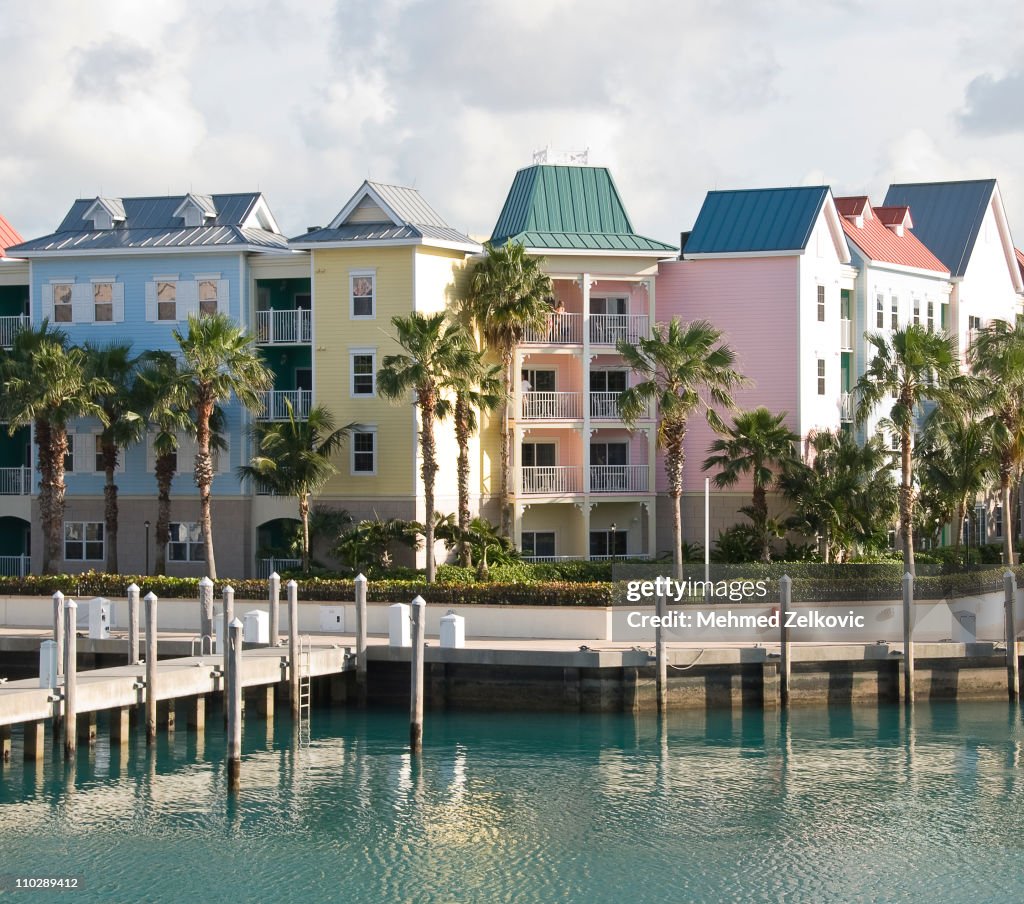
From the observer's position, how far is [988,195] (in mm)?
69625

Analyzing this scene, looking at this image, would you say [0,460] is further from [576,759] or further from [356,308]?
[576,759]

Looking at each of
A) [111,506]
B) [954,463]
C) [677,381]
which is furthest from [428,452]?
[954,463]

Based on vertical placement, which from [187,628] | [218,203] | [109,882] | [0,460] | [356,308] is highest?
[218,203]

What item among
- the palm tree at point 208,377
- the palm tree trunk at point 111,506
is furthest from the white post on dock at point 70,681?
the palm tree trunk at point 111,506

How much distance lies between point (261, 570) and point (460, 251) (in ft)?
39.7

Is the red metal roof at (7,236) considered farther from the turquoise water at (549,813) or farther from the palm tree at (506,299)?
the turquoise water at (549,813)

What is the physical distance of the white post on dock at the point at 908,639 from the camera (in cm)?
4106

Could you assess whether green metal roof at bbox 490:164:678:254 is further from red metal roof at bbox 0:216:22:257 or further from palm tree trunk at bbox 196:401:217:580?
red metal roof at bbox 0:216:22:257

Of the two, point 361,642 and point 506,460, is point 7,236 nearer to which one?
point 506,460

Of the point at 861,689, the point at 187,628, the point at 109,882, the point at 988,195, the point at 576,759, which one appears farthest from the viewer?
the point at 988,195

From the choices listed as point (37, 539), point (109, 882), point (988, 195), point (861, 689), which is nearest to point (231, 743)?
point (109, 882)

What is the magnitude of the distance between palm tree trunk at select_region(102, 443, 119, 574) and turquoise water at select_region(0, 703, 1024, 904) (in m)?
15.6

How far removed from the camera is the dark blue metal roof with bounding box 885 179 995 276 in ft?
224

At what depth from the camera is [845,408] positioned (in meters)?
59.8
